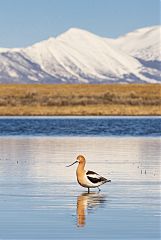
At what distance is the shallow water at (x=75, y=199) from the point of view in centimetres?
1412

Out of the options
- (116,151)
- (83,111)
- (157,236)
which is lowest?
(157,236)

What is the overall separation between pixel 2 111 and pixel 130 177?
67.0m

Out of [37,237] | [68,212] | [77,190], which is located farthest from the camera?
[77,190]

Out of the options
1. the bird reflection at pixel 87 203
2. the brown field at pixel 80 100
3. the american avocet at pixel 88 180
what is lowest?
the bird reflection at pixel 87 203

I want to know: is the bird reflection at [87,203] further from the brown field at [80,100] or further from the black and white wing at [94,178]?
the brown field at [80,100]

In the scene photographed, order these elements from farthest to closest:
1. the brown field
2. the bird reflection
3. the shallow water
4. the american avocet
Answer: the brown field
the american avocet
the bird reflection
the shallow water

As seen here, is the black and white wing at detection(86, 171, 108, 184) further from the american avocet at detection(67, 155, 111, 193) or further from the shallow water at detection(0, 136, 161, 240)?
the shallow water at detection(0, 136, 161, 240)

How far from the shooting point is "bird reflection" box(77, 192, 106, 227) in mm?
15235

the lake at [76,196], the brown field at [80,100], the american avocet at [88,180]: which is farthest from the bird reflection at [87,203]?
the brown field at [80,100]

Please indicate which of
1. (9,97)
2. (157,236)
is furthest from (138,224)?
(9,97)

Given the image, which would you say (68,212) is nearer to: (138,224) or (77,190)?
(138,224)

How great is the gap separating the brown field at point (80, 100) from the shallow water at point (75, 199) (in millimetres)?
56695

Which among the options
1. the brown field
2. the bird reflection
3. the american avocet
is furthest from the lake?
the brown field

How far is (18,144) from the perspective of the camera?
36562 millimetres
